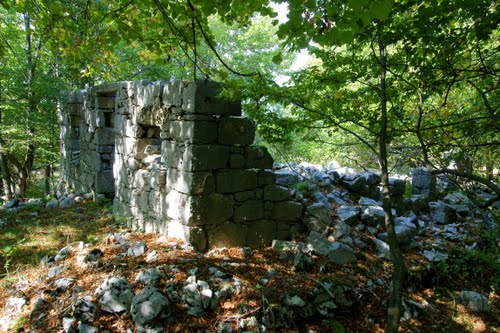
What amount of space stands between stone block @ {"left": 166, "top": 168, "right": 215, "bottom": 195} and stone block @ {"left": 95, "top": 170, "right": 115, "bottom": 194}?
12.2 ft

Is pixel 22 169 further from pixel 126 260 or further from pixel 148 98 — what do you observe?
pixel 126 260

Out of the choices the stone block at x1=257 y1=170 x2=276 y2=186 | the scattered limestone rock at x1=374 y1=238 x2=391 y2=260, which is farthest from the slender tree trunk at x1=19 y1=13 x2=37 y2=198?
the scattered limestone rock at x1=374 y1=238 x2=391 y2=260

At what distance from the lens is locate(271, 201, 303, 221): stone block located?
16.2 feet

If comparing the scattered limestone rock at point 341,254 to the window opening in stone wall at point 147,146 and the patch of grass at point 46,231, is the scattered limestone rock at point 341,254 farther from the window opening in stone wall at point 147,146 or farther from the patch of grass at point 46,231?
the patch of grass at point 46,231

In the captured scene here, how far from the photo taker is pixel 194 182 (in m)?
4.14

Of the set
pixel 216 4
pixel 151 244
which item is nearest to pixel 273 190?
pixel 151 244

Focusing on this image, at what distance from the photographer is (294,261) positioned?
13.4 ft

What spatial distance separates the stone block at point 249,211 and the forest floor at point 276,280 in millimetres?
469

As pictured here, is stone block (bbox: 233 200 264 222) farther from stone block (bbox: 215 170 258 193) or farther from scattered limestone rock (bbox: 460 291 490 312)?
scattered limestone rock (bbox: 460 291 490 312)

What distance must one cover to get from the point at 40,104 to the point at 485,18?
11437mm

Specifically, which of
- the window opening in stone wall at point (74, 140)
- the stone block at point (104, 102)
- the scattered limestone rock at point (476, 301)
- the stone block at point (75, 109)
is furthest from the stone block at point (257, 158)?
the window opening in stone wall at point (74, 140)

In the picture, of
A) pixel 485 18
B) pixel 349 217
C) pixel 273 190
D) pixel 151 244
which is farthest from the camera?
pixel 349 217

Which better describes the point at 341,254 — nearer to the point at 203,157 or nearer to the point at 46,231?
the point at 203,157

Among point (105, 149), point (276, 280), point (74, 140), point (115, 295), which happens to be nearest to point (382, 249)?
point (276, 280)
